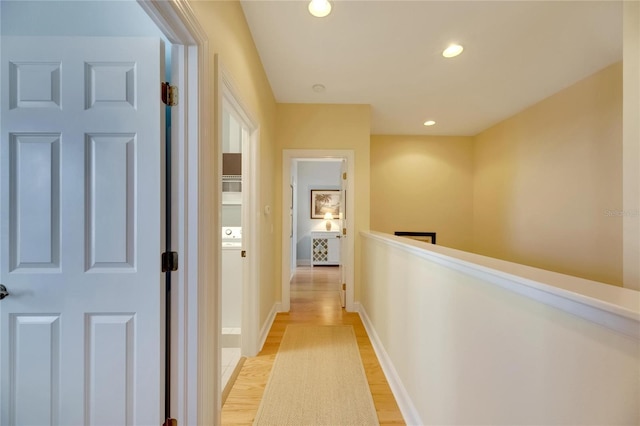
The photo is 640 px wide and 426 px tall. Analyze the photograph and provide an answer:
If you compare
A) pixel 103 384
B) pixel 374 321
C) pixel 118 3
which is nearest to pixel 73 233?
pixel 103 384

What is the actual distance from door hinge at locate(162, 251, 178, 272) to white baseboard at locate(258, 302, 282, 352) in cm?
140

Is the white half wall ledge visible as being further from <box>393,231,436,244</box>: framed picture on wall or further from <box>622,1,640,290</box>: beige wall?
<box>393,231,436,244</box>: framed picture on wall

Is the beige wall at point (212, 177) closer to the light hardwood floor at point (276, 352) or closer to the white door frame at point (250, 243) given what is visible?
the light hardwood floor at point (276, 352)

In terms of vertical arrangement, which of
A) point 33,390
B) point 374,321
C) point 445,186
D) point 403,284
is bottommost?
point 374,321

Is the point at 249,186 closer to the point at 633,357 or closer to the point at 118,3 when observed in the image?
the point at 118,3

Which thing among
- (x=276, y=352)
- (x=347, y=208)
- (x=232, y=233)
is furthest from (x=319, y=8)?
(x=276, y=352)

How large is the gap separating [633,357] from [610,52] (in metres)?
3.02

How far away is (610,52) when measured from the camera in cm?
202

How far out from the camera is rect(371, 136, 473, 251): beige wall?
13.7 feet

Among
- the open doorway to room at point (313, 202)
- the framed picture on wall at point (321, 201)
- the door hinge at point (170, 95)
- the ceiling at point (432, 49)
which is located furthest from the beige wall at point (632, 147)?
the framed picture on wall at point (321, 201)

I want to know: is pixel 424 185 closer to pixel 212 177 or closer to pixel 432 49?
pixel 432 49

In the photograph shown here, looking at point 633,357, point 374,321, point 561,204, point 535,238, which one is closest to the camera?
point 633,357

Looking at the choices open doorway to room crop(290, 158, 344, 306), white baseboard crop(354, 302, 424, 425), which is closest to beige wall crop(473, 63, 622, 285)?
white baseboard crop(354, 302, 424, 425)

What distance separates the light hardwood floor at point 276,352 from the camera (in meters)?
1.42
